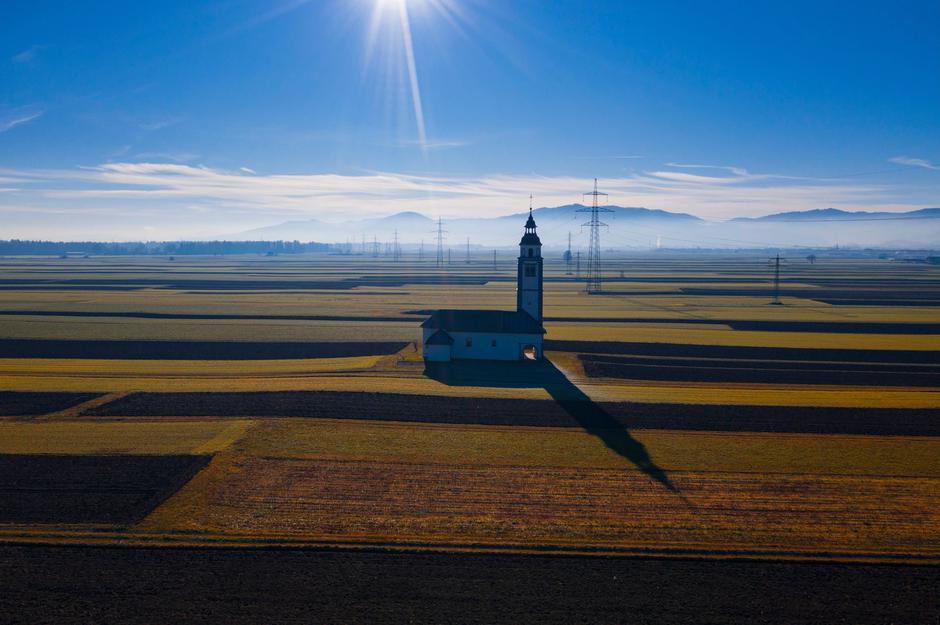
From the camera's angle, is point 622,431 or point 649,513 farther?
point 622,431

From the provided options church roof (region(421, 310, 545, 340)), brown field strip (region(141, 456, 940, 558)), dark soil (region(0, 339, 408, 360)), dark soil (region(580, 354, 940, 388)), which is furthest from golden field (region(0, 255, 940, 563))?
church roof (region(421, 310, 545, 340))

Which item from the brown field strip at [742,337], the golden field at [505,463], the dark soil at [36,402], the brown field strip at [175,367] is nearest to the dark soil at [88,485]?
the golden field at [505,463]

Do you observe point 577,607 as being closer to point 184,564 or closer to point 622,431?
point 184,564

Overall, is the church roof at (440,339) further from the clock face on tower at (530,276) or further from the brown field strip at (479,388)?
the clock face on tower at (530,276)

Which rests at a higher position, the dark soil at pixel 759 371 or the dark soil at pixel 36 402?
the dark soil at pixel 36 402

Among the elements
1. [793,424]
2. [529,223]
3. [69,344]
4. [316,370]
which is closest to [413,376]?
[316,370]

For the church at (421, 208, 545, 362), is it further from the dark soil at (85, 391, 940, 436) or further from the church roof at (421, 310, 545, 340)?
the dark soil at (85, 391, 940, 436)

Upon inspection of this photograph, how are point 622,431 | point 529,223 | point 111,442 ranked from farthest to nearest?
point 529,223, point 622,431, point 111,442
